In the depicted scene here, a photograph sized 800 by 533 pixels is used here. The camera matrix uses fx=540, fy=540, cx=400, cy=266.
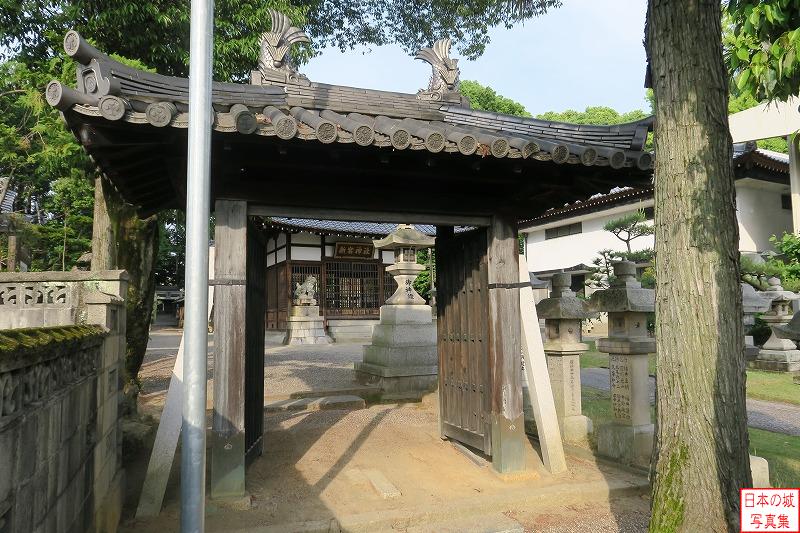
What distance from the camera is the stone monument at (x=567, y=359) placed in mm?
7086

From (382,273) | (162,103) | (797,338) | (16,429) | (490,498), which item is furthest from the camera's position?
(382,273)

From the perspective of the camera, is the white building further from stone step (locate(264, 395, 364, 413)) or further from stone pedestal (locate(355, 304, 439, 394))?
stone step (locate(264, 395, 364, 413))

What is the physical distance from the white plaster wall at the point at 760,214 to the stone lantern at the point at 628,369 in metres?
18.8

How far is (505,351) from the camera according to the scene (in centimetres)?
589

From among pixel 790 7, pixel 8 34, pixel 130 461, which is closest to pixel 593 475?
pixel 790 7

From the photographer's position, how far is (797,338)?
3.58 m

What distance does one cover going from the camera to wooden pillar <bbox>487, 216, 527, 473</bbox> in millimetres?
5809

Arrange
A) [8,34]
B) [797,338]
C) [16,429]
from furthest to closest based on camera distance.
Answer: [8,34] < [797,338] < [16,429]

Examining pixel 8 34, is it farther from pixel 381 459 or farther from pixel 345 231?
pixel 345 231

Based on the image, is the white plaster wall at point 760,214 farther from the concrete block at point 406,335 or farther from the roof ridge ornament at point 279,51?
the roof ridge ornament at point 279,51

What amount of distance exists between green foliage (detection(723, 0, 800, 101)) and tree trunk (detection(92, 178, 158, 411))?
7621 mm

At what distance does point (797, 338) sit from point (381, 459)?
440 centimetres

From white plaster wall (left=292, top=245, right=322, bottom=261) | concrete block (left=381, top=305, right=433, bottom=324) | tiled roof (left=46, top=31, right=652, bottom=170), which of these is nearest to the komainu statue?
white plaster wall (left=292, top=245, right=322, bottom=261)

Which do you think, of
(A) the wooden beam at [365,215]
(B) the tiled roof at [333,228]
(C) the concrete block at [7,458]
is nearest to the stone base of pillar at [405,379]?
(A) the wooden beam at [365,215]
